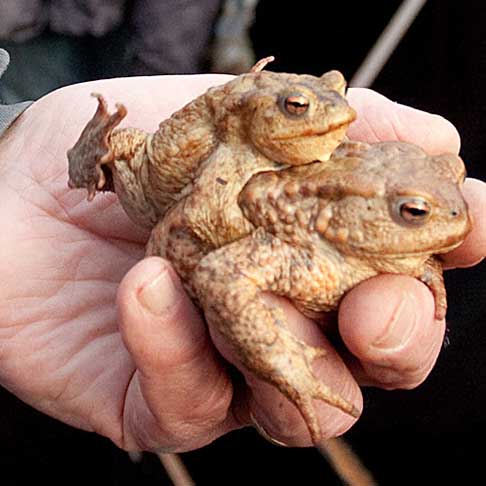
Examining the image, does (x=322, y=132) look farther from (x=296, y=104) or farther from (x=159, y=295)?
(x=159, y=295)

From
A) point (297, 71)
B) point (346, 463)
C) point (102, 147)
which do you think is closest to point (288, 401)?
point (102, 147)

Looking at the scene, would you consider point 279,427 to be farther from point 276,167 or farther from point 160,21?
point 160,21

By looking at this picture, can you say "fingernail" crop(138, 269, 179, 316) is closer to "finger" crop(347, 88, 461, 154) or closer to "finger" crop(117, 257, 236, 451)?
"finger" crop(117, 257, 236, 451)

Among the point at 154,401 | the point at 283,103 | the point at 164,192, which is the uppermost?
the point at 283,103

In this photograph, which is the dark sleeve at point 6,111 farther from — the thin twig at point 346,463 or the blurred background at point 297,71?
the thin twig at point 346,463

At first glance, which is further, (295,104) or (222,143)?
(222,143)

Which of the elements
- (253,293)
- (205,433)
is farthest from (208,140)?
(205,433)

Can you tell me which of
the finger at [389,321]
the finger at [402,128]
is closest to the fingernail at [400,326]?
the finger at [389,321]

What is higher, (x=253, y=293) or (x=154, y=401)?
(x=253, y=293)
